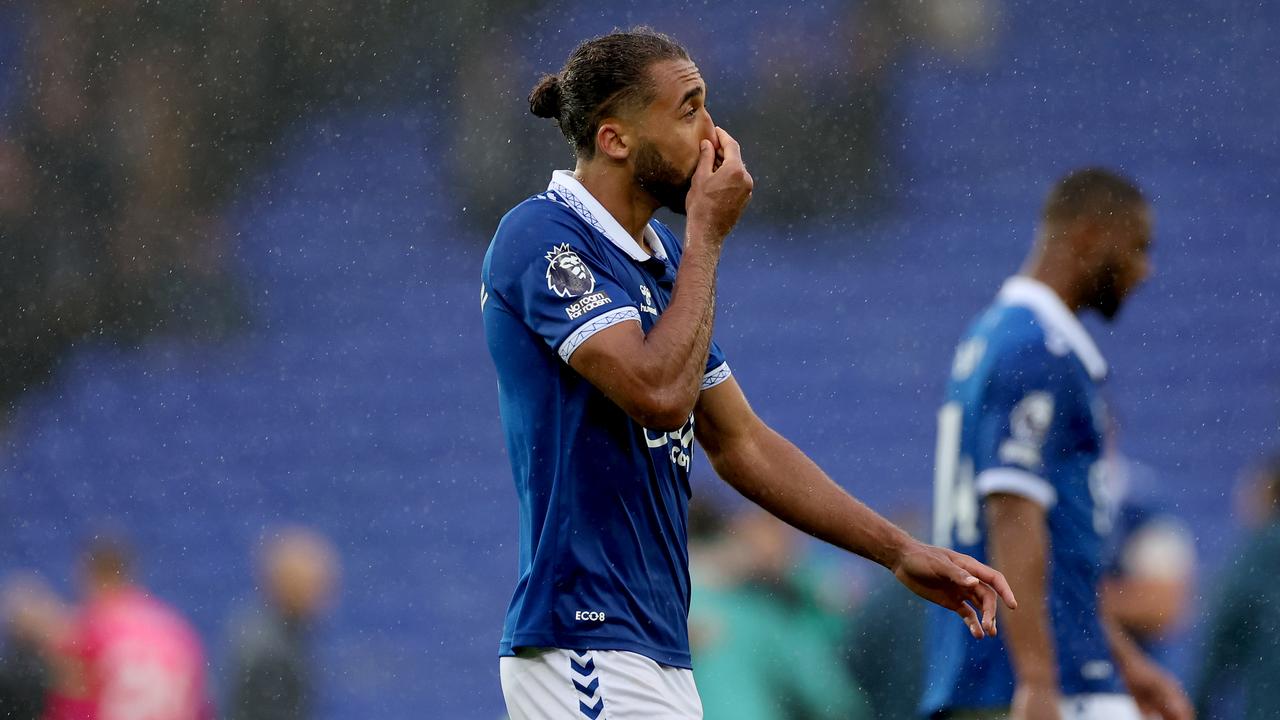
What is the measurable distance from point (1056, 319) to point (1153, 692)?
104cm

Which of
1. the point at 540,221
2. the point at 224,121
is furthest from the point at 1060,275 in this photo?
the point at 224,121

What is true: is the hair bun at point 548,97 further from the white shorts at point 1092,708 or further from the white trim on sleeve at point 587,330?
the white shorts at point 1092,708

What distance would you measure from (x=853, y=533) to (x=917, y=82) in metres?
8.91

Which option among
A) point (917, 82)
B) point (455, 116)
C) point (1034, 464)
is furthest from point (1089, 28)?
point (1034, 464)

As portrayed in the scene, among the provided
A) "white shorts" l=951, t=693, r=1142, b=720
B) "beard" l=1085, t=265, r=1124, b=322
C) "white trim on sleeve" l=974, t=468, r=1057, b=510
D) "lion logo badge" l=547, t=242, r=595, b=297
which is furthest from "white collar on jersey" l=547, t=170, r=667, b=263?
"beard" l=1085, t=265, r=1124, b=322

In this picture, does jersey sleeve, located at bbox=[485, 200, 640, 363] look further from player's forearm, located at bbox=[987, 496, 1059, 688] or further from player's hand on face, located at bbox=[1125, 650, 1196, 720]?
player's hand on face, located at bbox=[1125, 650, 1196, 720]

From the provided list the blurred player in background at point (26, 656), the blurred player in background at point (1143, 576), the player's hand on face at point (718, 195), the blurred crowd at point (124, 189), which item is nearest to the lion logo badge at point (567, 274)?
the player's hand on face at point (718, 195)

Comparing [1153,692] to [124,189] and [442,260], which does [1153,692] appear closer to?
[442,260]

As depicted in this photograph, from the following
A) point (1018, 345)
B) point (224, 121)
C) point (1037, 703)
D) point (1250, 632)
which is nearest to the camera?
point (1037, 703)

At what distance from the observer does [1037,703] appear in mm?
4199

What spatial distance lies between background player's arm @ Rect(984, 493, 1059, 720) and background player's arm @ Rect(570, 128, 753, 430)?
64.1 inches

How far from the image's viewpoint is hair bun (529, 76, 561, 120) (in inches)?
130

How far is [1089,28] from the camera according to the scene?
11.9m

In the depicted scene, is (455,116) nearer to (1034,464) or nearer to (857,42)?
(857,42)
